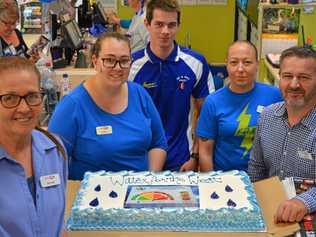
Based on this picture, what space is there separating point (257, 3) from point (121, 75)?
3.44 meters

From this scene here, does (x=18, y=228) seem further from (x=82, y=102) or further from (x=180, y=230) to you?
(x=82, y=102)

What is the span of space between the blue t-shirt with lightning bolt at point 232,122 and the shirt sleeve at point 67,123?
0.65 metres

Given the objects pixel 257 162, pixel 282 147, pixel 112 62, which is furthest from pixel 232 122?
pixel 112 62

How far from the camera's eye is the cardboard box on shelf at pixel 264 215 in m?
1.59

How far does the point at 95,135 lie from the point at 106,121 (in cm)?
8

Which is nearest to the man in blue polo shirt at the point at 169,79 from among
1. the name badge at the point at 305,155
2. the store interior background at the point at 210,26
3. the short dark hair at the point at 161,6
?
the short dark hair at the point at 161,6

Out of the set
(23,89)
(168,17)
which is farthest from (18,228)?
(168,17)

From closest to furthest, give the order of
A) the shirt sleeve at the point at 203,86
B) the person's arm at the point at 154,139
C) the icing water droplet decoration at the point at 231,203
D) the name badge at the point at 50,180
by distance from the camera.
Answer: the name badge at the point at 50,180, the icing water droplet decoration at the point at 231,203, the person's arm at the point at 154,139, the shirt sleeve at the point at 203,86

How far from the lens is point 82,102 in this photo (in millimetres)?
2107

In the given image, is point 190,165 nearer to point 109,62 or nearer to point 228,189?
point 109,62

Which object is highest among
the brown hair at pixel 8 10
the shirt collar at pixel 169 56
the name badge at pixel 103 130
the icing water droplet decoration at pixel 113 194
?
the brown hair at pixel 8 10

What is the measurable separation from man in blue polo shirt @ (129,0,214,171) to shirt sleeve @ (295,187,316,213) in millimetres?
1073

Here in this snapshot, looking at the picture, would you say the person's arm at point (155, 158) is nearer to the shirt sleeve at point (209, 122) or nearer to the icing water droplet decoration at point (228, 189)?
the shirt sleeve at point (209, 122)

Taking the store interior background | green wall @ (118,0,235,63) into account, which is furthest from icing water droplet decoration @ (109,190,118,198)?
green wall @ (118,0,235,63)
